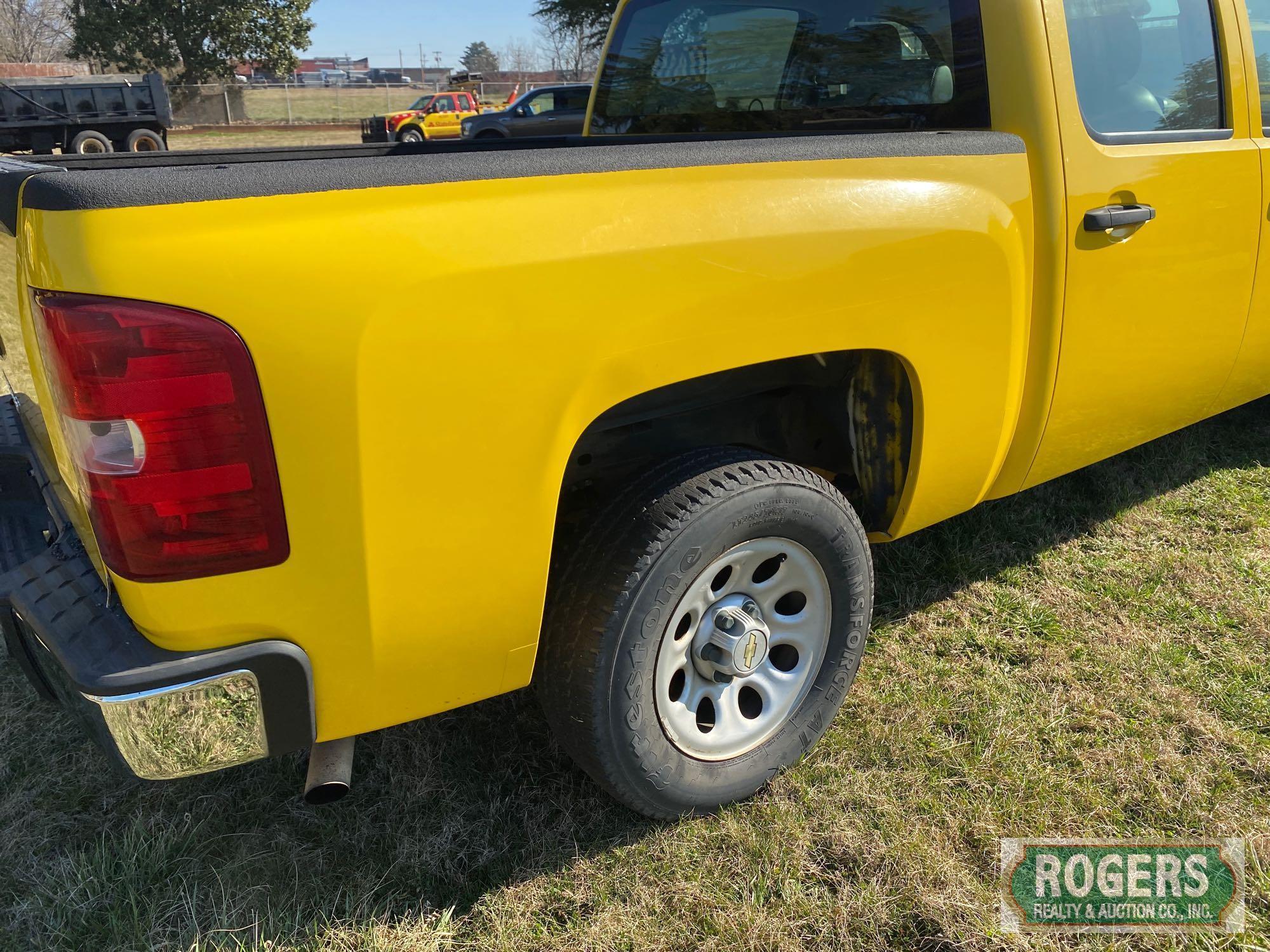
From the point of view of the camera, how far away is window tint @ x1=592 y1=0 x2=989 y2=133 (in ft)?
8.01

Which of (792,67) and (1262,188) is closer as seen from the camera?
(1262,188)

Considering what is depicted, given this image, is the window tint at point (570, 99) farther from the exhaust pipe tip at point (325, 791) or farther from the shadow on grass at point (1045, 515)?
the exhaust pipe tip at point (325, 791)

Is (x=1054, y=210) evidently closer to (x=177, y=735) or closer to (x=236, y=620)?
(x=236, y=620)

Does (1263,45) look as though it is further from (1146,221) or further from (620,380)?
(620,380)

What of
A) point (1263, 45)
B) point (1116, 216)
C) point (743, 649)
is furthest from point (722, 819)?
point (1263, 45)

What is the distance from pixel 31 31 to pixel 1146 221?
208 feet

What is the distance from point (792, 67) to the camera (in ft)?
9.82

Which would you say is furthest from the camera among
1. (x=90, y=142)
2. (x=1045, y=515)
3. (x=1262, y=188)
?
(x=90, y=142)

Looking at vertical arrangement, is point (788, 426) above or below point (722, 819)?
above

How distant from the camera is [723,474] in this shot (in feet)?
6.45

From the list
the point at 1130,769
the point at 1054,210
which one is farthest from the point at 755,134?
the point at 1130,769

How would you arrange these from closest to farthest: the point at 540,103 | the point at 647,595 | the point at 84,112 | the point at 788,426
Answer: the point at 647,595 < the point at 788,426 < the point at 540,103 < the point at 84,112

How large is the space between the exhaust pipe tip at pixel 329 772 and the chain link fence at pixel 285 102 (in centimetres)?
3510

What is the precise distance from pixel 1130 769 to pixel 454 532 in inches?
69.6
